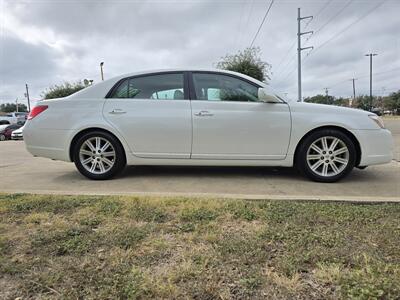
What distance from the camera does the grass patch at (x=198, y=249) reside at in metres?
1.88

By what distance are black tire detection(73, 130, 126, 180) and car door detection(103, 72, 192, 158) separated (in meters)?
0.16

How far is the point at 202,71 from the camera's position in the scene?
475 cm

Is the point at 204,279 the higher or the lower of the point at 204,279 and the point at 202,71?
the lower

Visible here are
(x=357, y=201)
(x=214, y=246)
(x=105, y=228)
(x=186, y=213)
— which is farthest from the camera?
(x=357, y=201)

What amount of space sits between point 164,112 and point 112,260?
271 cm

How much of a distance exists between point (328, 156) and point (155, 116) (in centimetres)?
231

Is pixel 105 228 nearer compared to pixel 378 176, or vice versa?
pixel 105 228

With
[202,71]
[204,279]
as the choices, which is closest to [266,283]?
[204,279]

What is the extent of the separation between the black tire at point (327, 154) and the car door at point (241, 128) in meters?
0.24

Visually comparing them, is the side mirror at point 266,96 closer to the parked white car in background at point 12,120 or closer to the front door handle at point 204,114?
the front door handle at point 204,114

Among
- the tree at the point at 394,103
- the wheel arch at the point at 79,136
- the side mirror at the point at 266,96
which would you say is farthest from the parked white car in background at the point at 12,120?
the tree at the point at 394,103

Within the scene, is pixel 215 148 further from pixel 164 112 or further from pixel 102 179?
pixel 102 179

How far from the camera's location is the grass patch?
1875 mm

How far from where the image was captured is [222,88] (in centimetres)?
468
